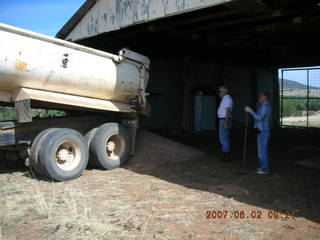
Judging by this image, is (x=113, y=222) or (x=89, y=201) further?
(x=89, y=201)

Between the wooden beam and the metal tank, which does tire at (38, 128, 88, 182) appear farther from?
the wooden beam

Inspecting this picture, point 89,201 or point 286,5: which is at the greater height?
point 286,5

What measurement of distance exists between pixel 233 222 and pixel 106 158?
12.9 ft

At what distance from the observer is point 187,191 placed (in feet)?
21.0

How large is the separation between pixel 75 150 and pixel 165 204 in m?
2.59

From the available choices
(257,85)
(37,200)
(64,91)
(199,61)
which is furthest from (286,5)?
(257,85)

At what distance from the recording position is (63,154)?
7246 mm

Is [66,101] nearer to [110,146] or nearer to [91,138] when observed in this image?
[91,138]

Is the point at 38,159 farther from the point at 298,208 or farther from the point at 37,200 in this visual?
the point at 298,208

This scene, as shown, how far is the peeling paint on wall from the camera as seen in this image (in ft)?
24.0

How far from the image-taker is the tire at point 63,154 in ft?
22.2

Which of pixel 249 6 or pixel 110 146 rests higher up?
pixel 249 6
